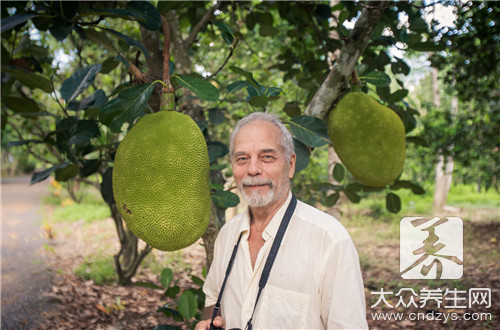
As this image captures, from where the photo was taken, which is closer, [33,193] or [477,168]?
[477,168]

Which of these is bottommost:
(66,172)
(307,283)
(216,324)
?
(216,324)

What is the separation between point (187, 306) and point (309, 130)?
0.84 m

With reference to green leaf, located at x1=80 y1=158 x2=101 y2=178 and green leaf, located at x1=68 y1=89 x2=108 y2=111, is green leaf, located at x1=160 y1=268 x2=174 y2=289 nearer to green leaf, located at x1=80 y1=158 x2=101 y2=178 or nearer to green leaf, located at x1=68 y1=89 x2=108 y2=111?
green leaf, located at x1=80 y1=158 x2=101 y2=178

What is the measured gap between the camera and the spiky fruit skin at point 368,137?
1362 mm

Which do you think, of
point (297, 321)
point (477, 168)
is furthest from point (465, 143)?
point (297, 321)

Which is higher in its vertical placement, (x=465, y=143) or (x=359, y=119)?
(x=465, y=143)

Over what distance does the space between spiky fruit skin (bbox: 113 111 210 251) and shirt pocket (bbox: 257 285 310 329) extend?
0.24 metres

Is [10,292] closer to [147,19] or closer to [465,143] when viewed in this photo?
[147,19]

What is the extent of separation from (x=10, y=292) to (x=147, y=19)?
2.99m

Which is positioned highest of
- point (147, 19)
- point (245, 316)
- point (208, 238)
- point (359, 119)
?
point (147, 19)

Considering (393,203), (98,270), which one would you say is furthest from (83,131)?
(98,270)

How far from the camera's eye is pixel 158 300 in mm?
3068

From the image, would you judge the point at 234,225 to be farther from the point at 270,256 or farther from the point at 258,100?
the point at 258,100

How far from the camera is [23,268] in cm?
398
